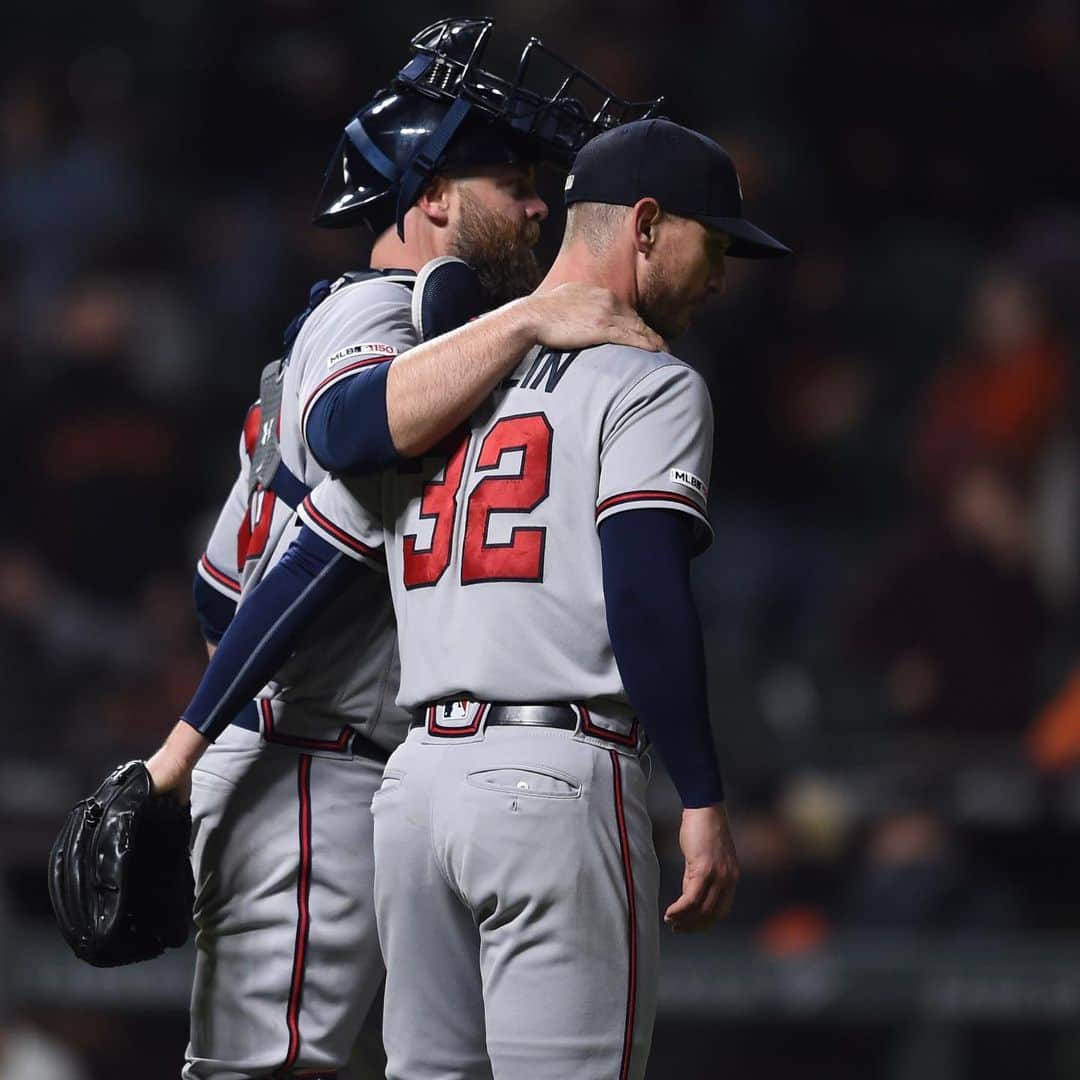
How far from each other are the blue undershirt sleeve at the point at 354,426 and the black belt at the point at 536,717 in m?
0.38

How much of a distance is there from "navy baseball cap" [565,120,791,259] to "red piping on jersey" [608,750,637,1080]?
748 mm

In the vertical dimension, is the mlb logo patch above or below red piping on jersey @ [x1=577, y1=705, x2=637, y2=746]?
below

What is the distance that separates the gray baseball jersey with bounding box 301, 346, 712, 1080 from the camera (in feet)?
7.79

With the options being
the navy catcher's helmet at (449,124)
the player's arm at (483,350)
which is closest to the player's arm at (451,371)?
the player's arm at (483,350)

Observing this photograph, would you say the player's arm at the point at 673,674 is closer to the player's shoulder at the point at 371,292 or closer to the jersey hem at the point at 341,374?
the jersey hem at the point at 341,374

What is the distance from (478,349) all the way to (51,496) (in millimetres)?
4739

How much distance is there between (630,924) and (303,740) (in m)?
0.74

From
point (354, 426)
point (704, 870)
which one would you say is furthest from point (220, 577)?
point (704, 870)

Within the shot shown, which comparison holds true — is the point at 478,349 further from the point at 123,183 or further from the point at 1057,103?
the point at 1057,103

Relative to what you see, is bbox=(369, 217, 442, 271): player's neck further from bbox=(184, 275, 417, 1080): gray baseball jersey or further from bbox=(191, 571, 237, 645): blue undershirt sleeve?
bbox=(191, 571, 237, 645): blue undershirt sleeve

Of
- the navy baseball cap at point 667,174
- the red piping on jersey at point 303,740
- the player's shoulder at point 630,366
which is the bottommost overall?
the red piping on jersey at point 303,740

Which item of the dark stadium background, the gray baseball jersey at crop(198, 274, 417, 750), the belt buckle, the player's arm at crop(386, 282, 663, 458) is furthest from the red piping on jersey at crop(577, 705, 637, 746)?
the dark stadium background

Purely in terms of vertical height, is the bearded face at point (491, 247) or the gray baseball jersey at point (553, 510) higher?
the bearded face at point (491, 247)

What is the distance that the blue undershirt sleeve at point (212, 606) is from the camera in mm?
3205
